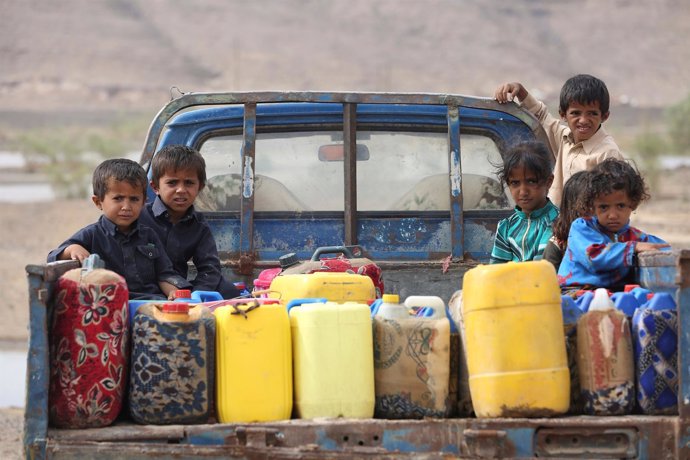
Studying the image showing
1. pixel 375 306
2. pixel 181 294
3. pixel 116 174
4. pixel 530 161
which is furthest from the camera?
pixel 530 161

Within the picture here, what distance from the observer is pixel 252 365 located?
12.6ft

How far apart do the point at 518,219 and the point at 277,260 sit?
3.98ft

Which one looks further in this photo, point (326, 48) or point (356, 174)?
point (326, 48)

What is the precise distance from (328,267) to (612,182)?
1.25 m

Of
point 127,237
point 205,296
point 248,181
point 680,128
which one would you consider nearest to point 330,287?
point 205,296

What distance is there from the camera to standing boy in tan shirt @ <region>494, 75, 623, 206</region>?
5617 mm

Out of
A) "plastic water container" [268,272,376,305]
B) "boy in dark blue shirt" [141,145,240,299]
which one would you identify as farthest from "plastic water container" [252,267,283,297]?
"plastic water container" [268,272,376,305]

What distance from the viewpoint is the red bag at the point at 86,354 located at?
3762mm

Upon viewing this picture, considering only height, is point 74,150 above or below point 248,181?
above

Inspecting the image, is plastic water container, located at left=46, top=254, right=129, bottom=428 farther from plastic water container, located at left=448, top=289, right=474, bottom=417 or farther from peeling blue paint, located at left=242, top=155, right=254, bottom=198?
peeling blue paint, located at left=242, top=155, right=254, bottom=198

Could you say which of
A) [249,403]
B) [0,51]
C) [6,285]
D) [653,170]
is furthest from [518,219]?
[0,51]

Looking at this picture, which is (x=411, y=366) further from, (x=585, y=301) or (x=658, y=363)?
(x=658, y=363)

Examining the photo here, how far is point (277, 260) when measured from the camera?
230 inches

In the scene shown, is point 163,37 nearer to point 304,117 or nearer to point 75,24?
point 75,24
